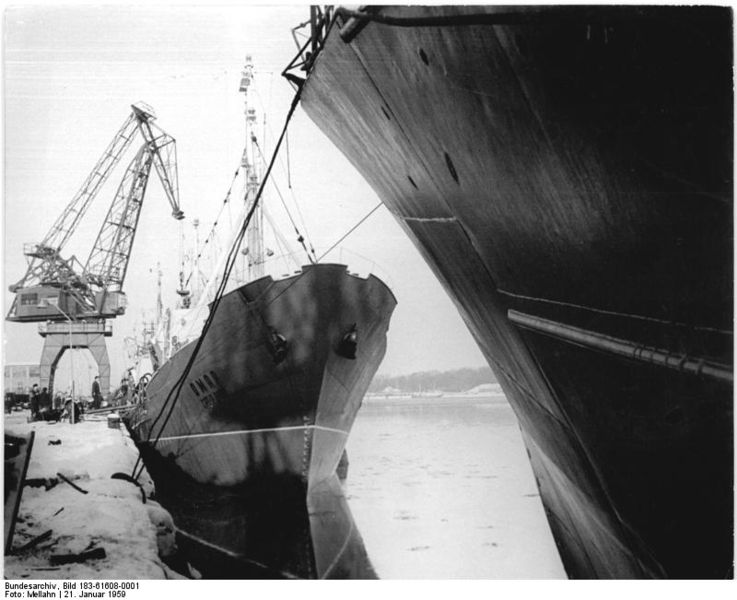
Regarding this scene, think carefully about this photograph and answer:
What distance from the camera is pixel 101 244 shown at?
693cm

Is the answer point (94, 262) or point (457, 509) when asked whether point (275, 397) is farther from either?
point (457, 509)

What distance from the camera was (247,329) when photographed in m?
9.96

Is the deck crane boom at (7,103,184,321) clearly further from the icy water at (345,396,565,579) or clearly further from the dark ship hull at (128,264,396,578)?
the icy water at (345,396,565,579)

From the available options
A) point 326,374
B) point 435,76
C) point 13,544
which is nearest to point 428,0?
point 435,76

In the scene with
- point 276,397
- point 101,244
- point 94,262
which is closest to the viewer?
point 101,244

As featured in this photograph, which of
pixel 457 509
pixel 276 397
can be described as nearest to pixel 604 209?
pixel 457 509

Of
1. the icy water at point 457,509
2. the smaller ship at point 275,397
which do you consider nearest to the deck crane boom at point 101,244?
the smaller ship at point 275,397

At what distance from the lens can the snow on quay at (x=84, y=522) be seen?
4.53 m

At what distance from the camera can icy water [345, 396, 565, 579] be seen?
199 inches

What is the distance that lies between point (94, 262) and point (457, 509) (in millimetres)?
5052

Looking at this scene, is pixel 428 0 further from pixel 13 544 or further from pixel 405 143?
pixel 13 544

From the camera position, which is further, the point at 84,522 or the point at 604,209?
the point at 84,522

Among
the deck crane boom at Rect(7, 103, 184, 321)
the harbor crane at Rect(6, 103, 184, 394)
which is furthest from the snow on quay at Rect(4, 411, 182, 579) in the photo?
the deck crane boom at Rect(7, 103, 184, 321)

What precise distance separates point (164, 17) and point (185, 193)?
2563 millimetres
